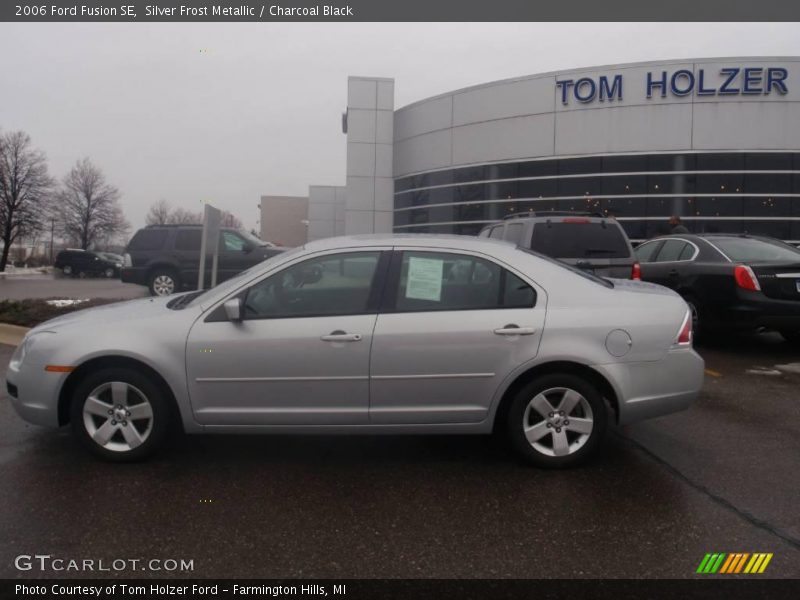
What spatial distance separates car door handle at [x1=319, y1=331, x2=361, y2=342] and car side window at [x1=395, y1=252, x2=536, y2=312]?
1.10 feet

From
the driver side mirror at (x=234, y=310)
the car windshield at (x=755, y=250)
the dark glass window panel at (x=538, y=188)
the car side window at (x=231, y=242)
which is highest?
the dark glass window panel at (x=538, y=188)

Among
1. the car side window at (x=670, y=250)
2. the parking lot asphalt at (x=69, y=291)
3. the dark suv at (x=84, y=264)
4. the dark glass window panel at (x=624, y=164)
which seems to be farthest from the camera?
the dark suv at (x=84, y=264)

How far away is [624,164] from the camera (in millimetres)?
21406

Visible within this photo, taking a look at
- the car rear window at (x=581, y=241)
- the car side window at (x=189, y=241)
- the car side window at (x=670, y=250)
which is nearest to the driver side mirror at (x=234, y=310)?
the car rear window at (x=581, y=241)

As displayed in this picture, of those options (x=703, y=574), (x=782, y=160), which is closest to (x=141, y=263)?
(x=703, y=574)

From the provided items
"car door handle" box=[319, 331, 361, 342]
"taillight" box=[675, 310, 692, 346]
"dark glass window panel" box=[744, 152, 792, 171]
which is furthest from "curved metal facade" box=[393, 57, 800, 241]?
"car door handle" box=[319, 331, 361, 342]

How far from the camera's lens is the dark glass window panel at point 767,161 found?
20.3 meters

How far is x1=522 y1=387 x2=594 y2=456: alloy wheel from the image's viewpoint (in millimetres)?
4059

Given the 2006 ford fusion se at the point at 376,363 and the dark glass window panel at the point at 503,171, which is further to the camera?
the dark glass window panel at the point at 503,171

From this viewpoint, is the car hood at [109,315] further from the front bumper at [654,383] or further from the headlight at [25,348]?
the front bumper at [654,383]

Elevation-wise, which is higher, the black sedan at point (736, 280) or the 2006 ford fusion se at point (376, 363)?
the black sedan at point (736, 280)

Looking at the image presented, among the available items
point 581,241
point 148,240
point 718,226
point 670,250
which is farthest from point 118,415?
point 718,226

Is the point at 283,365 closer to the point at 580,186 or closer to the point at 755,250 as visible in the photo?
the point at 755,250

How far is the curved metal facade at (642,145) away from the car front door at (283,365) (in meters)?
17.9
